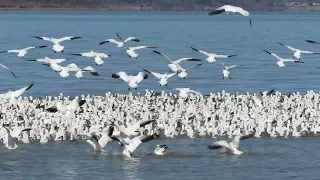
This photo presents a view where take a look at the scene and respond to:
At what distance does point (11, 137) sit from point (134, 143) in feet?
12.1

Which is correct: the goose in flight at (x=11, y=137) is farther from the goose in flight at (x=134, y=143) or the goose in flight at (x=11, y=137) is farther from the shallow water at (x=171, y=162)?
the goose in flight at (x=134, y=143)

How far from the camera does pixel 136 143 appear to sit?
28.6 metres

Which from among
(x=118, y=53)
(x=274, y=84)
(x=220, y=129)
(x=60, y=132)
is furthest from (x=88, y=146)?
(x=118, y=53)

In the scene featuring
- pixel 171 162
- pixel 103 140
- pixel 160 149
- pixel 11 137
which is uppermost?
pixel 103 140

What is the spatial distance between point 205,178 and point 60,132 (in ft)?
21.5

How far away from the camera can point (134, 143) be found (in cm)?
2869

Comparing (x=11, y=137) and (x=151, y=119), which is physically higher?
(x=11, y=137)

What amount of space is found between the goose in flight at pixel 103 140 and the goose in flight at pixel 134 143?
13.2 inches

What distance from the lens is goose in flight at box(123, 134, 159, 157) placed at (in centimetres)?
2842

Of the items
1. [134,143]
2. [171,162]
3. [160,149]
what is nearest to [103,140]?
[134,143]

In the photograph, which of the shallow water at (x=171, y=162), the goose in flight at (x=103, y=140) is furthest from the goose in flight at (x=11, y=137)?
the goose in flight at (x=103, y=140)

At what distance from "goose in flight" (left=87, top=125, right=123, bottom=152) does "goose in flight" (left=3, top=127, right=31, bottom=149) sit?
6.53 feet

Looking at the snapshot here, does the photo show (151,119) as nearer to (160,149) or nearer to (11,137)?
(160,149)

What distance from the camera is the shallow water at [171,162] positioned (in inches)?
1059
